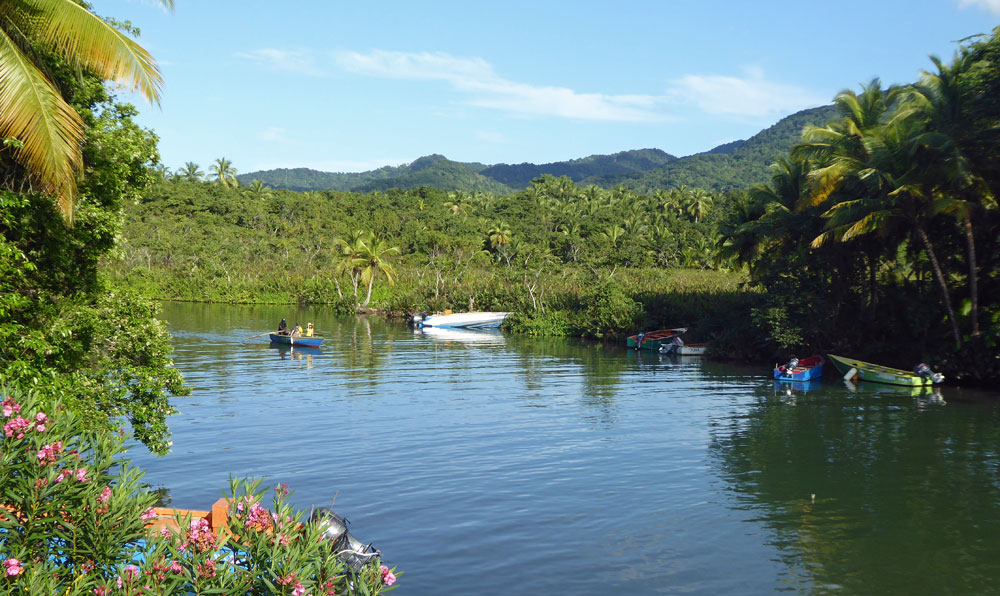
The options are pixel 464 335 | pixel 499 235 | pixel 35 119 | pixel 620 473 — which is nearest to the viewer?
pixel 35 119

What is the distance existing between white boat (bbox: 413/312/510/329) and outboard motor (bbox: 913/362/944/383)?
33809mm

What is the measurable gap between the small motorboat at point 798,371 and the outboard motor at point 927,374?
3.96 metres

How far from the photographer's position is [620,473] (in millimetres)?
17281

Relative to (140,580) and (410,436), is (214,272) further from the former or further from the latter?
(140,580)

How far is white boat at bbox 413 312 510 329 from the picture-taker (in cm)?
5962

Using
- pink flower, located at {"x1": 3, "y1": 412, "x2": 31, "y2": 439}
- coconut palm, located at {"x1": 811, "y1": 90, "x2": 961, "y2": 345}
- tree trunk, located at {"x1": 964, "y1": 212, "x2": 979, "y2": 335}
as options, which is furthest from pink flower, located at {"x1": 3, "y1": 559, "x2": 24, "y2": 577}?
tree trunk, located at {"x1": 964, "y1": 212, "x2": 979, "y2": 335}

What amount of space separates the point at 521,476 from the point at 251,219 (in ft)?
295

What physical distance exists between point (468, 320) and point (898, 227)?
3512cm

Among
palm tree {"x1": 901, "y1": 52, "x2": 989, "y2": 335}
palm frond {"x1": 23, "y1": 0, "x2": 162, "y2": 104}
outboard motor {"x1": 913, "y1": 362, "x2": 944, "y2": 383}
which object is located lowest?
outboard motor {"x1": 913, "y1": 362, "x2": 944, "y2": 383}

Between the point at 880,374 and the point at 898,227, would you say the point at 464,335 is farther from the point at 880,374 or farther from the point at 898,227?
the point at 898,227

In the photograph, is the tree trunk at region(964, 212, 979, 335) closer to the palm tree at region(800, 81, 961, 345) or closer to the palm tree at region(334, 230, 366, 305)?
the palm tree at region(800, 81, 961, 345)

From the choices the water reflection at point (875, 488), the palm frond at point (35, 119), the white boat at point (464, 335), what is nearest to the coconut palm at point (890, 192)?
the water reflection at point (875, 488)

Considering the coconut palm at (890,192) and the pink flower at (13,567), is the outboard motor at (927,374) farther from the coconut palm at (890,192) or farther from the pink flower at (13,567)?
the pink flower at (13,567)

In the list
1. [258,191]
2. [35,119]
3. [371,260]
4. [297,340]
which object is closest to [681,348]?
[297,340]
